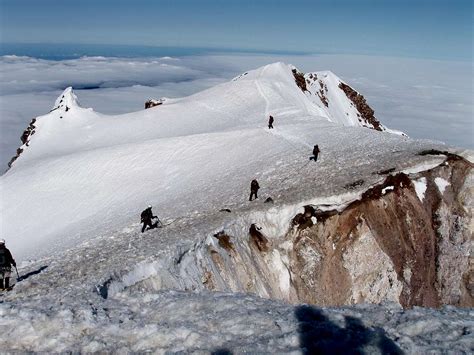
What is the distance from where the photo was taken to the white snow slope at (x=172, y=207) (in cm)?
1043

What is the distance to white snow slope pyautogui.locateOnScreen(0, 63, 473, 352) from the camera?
10.4 metres

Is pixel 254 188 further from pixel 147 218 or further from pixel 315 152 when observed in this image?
pixel 315 152

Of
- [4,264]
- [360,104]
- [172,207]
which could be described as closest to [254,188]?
[172,207]

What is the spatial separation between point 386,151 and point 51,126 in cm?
5457

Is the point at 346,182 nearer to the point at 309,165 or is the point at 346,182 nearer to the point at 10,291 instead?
the point at 309,165

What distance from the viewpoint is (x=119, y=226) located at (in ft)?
102

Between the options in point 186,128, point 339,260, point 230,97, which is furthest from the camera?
point 230,97

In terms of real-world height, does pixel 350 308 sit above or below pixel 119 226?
above

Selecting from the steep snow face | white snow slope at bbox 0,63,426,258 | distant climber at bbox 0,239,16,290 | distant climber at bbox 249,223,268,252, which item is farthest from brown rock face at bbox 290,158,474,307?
the steep snow face

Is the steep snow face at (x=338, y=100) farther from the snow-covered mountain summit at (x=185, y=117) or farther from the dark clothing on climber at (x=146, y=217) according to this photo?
the dark clothing on climber at (x=146, y=217)

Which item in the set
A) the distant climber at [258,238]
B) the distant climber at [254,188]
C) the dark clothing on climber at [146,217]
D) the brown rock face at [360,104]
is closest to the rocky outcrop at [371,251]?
the distant climber at [258,238]

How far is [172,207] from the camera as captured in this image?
32656 mm

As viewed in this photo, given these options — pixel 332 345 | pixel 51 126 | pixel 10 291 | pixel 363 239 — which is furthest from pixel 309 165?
pixel 51 126

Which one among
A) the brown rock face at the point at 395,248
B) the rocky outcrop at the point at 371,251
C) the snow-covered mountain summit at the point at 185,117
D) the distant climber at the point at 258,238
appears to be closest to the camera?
the rocky outcrop at the point at 371,251
